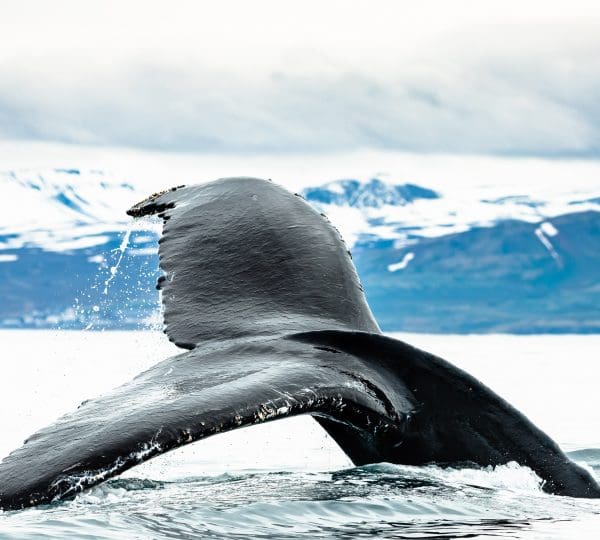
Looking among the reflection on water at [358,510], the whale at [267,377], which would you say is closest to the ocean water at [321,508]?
the reflection on water at [358,510]

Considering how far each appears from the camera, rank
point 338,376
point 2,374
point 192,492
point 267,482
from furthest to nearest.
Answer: point 2,374 → point 267,482 → point 192,492 → point 338,376

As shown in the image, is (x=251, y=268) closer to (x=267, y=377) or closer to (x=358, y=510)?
(x=267, y=377)

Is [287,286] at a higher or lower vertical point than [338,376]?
higher

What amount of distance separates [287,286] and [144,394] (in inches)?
48.9

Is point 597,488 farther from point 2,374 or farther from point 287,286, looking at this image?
point 2,374

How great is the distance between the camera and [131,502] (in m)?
6.35

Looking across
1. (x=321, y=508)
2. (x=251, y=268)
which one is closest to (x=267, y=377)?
(x=251, y=268)

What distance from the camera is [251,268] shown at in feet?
20.8

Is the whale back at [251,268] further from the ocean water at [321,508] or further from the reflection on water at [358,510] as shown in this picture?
the reflection on water at [358,510]

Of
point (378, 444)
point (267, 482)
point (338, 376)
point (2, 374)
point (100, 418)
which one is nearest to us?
point (100, 418)

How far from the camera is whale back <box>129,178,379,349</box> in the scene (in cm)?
603

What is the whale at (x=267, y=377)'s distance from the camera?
15.5 feet

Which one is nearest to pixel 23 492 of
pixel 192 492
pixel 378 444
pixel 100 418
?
pixel 100 418

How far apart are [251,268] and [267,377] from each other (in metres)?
1.19
